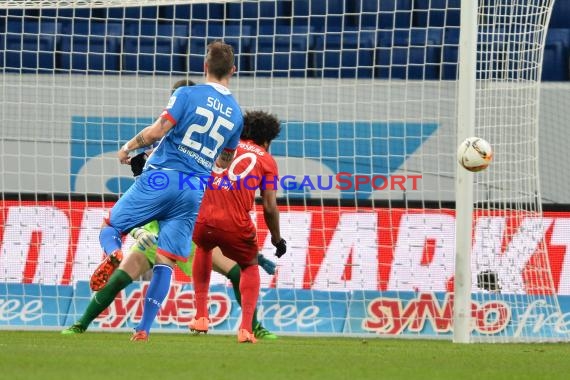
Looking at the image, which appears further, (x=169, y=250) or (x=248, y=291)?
(x=248, y=291)

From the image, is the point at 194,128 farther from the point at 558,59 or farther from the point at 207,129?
the point at 558,59

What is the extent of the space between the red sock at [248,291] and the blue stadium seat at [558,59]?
7249 mm

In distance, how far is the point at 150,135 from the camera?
754 centimetres

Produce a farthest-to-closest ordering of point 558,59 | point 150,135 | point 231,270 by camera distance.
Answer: point 558,59 → point 231,270 → point 150,135

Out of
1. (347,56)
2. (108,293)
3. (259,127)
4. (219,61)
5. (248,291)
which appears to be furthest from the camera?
(347,56)

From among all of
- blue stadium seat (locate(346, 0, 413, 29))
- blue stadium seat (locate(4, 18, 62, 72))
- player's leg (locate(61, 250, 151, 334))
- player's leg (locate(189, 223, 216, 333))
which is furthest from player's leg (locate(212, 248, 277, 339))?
blue stadium seat (locate(4, 18, 62, 72))

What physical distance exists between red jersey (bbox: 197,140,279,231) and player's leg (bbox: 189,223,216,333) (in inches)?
7.8

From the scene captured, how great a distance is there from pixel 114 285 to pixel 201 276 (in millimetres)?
984

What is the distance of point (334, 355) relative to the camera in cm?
691

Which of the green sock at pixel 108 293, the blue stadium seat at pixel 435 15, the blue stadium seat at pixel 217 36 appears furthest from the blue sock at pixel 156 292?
the blue stadium seat at pixel 217 36

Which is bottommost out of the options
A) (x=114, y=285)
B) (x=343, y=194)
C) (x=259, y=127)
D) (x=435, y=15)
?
(x=114, y=285)

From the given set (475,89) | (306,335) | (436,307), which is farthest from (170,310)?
(475,89)

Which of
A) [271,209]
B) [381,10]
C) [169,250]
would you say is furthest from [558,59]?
[169,250]

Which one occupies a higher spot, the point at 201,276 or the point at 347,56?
the point at 347,56
